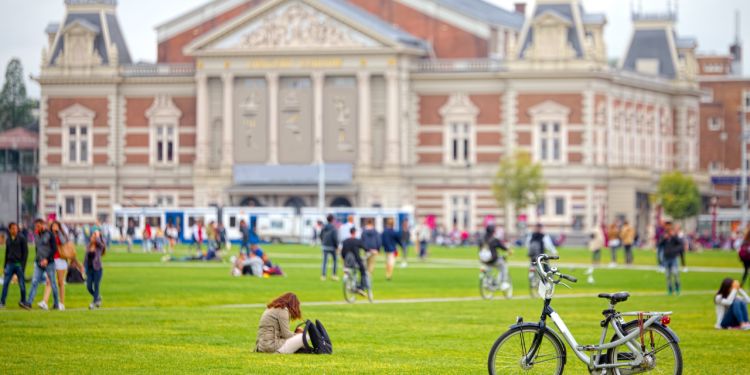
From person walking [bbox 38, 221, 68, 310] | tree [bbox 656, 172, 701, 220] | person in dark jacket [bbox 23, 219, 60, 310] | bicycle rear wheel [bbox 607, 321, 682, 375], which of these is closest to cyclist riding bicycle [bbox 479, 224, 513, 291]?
person walking [bbox 38, 221, 68, 310]

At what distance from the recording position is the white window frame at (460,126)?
109m

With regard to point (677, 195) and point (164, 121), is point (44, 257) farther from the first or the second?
point (677, 195)

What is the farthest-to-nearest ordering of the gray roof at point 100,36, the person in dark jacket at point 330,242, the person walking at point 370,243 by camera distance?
the gray roof at point 100,36, the person in dark jacket at point 330,242, the person walking at point 370,243

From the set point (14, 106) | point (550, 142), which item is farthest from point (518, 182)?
point (14, 106)

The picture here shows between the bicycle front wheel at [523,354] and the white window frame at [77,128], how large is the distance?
304 ft

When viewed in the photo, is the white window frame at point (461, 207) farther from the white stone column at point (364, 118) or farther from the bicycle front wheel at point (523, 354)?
the bicycle front wheel at point (523, 354)

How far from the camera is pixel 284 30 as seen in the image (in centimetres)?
10894

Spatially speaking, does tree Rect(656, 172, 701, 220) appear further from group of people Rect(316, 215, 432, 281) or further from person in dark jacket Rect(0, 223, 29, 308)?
person in dark jacket Rect(0, 223, 29, 308)

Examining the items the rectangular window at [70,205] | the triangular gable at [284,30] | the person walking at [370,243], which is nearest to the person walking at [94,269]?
the person walking at [370,243]

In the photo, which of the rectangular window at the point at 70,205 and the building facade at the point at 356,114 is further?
the rectangular window at the point at 70,205

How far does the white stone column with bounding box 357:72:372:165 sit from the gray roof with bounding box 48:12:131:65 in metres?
17.0

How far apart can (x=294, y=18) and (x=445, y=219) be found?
49.7 feet

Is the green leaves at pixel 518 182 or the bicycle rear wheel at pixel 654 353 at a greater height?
the green leaves at pixel 518 182

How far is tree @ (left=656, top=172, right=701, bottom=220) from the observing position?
357 feet
